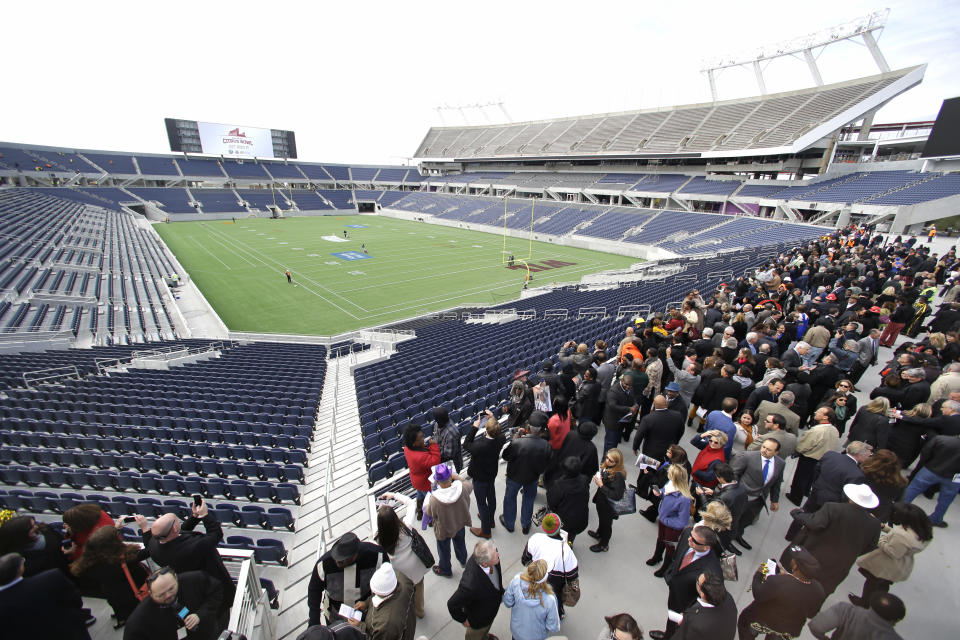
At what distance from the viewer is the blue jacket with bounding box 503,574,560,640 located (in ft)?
9.67

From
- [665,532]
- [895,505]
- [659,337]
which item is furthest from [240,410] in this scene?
[895,505]

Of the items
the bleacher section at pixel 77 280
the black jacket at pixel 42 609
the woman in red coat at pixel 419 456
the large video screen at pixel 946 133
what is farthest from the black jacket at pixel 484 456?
the large video screen at pixel 946 133

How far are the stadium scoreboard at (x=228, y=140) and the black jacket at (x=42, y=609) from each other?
292 ft

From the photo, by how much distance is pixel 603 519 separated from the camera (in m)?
4.65

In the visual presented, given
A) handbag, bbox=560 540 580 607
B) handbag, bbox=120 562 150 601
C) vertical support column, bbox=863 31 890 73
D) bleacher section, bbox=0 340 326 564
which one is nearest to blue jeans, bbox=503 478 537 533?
handbag, bbox=560 540 580 607

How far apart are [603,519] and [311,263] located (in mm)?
33419

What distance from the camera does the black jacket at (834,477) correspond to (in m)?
3.99

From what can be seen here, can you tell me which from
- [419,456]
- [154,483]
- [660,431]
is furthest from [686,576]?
[154,483]

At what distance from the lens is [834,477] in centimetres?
410

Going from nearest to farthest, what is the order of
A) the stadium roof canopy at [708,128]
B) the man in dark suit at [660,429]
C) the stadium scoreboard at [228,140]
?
the man in dark suit at [660,429] → the stadium roof canopy at [708,128] → the stadium scoreboard at [228,140]

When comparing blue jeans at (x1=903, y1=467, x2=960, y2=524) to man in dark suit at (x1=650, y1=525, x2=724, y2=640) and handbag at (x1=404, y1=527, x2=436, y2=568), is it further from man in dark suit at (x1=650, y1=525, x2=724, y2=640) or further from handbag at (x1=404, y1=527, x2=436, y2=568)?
handbag at (x1=404, y1=527, x2=436, y2=568)

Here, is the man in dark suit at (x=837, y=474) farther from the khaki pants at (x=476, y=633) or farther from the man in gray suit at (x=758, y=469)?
the khaki pants at (x=476, y=633)

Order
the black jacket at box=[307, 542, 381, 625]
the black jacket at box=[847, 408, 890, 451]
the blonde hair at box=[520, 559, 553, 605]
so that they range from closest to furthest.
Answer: the blonde hair at box=[520, 559, 553, 605] → the black jacket at box=[307, 542, 381, 625] → the black jacket at box=[847, 408, 890, 451]

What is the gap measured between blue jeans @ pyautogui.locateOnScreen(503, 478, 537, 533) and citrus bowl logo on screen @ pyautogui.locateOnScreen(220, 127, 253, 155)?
89845 mm
